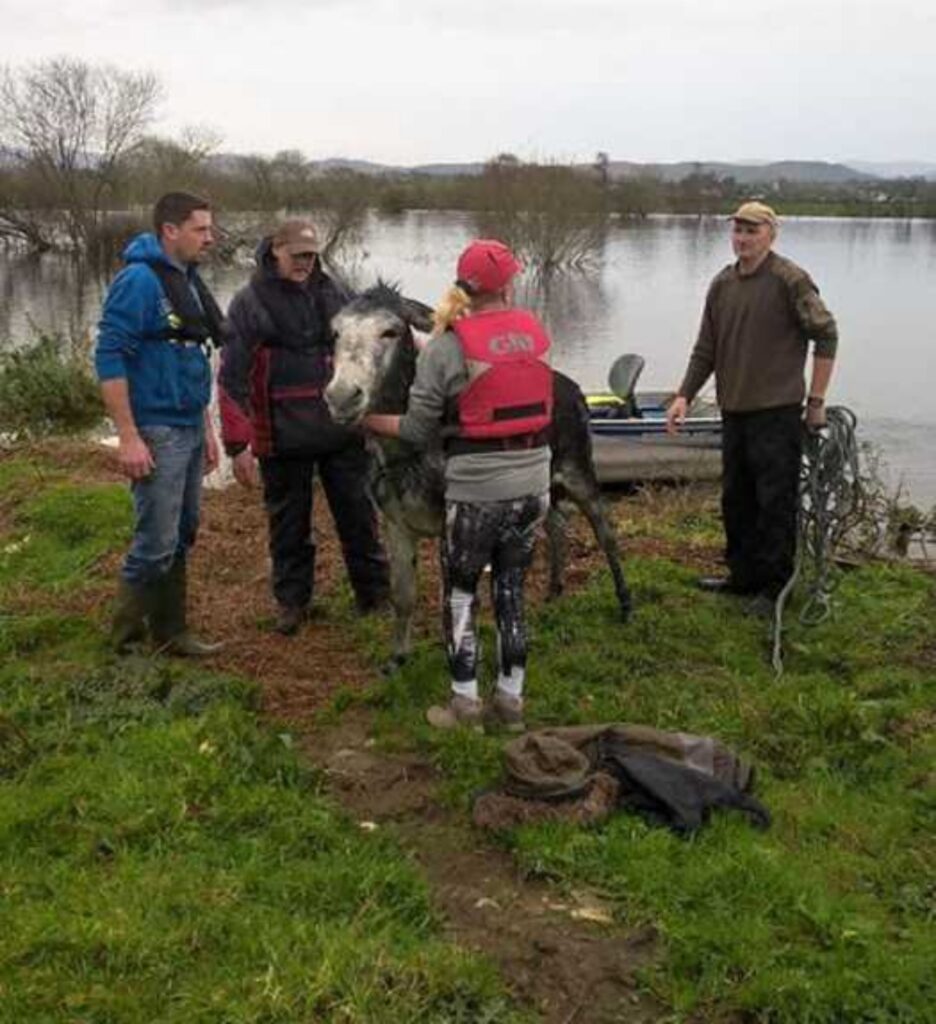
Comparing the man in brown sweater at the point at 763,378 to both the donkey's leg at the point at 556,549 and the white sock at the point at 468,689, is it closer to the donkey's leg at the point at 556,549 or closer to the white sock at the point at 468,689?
the donkey's leg at the point at 556,549

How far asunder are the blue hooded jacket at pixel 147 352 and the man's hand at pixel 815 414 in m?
3.37

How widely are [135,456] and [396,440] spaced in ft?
3.98

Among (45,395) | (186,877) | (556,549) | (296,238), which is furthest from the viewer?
(45,395)

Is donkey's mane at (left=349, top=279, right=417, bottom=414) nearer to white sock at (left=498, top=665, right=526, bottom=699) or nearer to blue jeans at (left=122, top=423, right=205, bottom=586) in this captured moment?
blue jeans at (left=122, top=423, right=205, bottom=586)

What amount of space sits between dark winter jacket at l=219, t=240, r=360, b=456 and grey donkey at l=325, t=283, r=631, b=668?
0.55m

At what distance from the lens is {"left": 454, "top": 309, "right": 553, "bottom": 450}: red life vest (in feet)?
14.4

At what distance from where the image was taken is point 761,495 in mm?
6637

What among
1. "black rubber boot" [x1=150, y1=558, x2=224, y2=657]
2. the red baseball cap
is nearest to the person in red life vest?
the red baseball cap

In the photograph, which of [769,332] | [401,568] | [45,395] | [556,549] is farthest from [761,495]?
[45,395]

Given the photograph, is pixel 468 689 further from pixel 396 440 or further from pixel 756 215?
pixel 756 215

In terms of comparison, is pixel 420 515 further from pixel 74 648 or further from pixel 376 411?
pixel 74 648

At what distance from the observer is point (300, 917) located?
11.3ft

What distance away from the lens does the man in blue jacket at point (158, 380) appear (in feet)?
16.6

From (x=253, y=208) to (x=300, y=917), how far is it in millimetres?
40579
